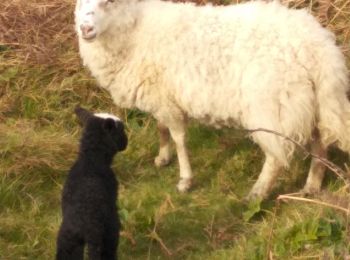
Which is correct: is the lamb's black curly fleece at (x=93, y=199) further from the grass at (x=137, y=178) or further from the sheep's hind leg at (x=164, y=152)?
the sheep's hind leg at (x=164, y=152)

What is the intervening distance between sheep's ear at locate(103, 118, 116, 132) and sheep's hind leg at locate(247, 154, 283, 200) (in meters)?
1.36

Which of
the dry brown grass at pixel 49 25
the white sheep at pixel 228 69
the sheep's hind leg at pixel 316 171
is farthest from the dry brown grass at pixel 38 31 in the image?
the sheep's hind leg at pixel 316 171

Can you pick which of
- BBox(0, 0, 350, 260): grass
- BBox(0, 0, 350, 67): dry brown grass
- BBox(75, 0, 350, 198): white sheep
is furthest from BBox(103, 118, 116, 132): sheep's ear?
BBox(0, 0, 350, 67): dry brown grass

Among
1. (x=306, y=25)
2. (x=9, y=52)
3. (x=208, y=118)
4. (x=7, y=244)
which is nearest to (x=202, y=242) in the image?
(x=208, y=118)

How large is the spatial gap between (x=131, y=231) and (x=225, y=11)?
5.43 ft

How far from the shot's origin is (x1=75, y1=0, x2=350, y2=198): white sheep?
172 inches

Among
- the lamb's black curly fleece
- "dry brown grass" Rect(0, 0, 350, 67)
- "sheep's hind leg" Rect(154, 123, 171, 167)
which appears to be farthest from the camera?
"dry brown grass" Rect(0, 0, 350, 67)

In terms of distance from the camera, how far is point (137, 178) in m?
5.18

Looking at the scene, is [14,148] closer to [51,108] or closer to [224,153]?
[51,108]

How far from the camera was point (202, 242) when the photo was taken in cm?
431

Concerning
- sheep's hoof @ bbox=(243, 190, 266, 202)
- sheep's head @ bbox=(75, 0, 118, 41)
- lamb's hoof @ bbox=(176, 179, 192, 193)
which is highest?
sheep's head @ bbox=(75, 0, 118, 41)

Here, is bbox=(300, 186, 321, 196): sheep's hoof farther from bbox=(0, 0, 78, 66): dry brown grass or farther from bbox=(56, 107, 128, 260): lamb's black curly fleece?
bbox=(0, 0, 78, 66): dry brown grass

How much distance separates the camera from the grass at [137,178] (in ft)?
13.2

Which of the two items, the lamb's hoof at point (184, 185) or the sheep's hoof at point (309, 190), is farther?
the lamb's hoof at point (184, 185)
